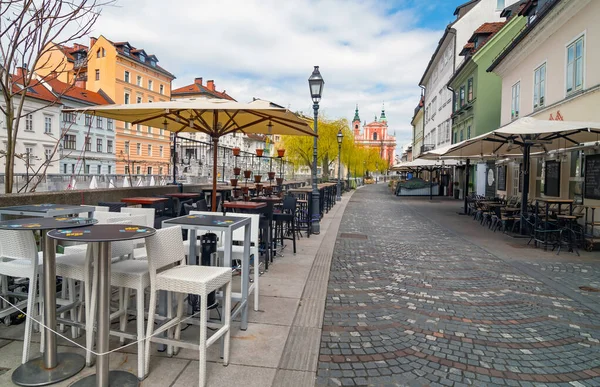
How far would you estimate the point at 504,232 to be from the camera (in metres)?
11.6

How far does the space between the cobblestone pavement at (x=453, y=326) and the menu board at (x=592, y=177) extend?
11.8ft

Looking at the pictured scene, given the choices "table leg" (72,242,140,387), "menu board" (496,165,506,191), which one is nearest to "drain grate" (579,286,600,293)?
"table leg" (72,242,140,387)

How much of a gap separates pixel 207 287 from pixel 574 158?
12356 millimetres

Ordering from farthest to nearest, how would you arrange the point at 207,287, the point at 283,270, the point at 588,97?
1. the point at 588,97
2. the point at 283,270
3. the point at 207,287

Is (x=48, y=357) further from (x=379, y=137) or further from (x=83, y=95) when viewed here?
(x=379, y=137)

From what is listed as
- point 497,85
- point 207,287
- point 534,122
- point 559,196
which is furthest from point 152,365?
point 497,85

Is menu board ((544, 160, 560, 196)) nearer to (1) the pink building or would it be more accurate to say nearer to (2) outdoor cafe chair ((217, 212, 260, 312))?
(2) outdoor cafe chair ((217, 212, 260, 312))

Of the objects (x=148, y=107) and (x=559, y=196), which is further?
(x=559, y=196)

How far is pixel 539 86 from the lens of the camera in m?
14.1

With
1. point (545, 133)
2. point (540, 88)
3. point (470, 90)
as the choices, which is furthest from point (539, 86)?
point (470, 90)

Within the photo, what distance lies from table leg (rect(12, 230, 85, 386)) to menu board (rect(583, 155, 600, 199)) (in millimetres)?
11554

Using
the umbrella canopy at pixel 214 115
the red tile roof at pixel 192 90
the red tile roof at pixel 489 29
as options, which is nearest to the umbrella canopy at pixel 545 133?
the umbrella canopy at pixel 214 115

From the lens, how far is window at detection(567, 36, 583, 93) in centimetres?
1103

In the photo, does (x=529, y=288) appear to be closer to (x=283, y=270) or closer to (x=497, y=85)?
(x=283, y=270)
